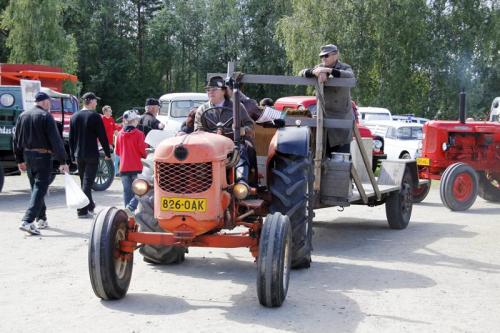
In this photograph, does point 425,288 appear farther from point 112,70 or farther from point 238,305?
point 112,70

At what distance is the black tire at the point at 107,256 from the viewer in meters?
5.73

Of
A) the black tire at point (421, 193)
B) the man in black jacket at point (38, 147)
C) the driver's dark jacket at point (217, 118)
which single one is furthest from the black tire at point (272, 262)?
the black tire at point (421, 193)

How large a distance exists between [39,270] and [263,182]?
8.09 feet

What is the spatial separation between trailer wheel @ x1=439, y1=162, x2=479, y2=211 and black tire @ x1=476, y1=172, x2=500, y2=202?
170 centimetres

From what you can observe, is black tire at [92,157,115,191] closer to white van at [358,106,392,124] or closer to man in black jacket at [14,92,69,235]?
man in black jacket at [14,92,69,235]

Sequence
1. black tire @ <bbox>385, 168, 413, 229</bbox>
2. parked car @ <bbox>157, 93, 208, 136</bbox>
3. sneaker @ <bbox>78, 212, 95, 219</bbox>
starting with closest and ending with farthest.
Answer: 1. black tire @ <bbox>385, 168, 413, 229</bbox>
2. sneaker @ <bbox>78, 212, 95, 219</bbox>
3. parked car @ <bbox>157, 93, 208, 136</bbox>

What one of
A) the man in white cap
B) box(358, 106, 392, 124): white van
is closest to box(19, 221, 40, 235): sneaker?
the man in white cap

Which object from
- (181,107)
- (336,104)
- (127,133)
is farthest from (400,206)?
(181,107)

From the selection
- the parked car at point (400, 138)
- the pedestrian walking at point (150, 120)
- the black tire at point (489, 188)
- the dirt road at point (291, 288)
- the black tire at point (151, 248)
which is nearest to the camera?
the dirt road at point (291, 288)

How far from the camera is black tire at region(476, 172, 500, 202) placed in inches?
547

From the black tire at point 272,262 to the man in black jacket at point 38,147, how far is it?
4453 mm

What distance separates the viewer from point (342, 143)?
339 inches

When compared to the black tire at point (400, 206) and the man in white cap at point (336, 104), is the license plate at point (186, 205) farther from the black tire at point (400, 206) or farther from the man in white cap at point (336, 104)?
the black tire at point (400, 206)

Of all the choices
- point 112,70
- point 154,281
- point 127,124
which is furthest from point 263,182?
point 112,70
